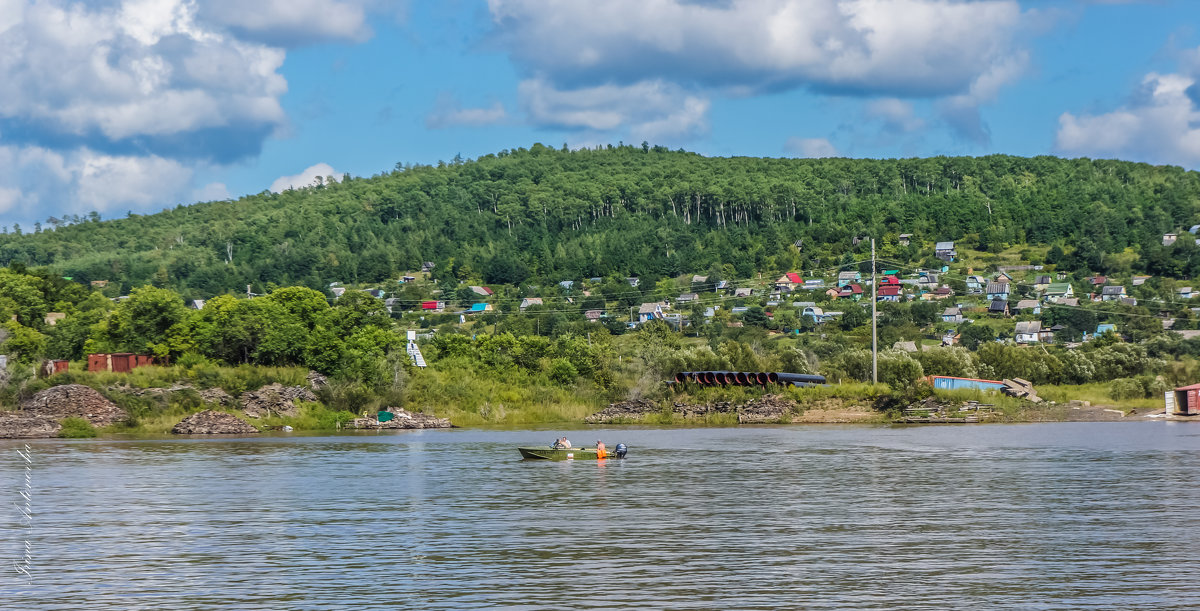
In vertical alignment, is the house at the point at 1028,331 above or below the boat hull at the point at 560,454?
above

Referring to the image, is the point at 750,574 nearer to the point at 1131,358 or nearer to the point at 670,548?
the point at 670,548

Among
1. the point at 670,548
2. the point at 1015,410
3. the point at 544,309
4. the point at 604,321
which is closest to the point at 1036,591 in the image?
the point at 670,548

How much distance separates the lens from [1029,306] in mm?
165875

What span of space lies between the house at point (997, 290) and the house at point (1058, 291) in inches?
225

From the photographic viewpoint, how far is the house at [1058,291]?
570 feet

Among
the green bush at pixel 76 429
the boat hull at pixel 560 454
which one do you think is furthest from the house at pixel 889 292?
the boat hull at pixel 560 454

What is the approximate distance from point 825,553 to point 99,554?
772 inches

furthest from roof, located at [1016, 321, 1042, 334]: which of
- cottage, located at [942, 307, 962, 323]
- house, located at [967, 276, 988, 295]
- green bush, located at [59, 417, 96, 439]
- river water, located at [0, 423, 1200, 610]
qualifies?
green bush, located at [59, 417, 96, 439]

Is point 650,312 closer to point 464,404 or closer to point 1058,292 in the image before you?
point 1058,292

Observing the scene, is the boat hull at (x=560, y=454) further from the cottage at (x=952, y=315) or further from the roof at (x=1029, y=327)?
the cottage at (x=952, y=315)

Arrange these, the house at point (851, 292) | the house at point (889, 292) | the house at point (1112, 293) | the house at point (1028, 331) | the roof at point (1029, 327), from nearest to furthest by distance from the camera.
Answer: the house at point (1028, 331), the roof at point (1029, 327), the house at point (1112, 293), the house at point (889, 292), the house at point (851, 292)

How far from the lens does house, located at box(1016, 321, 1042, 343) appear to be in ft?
473

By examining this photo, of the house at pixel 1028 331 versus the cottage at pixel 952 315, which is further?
the cottage at pixel 952 315

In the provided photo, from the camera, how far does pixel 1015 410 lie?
313 ft
